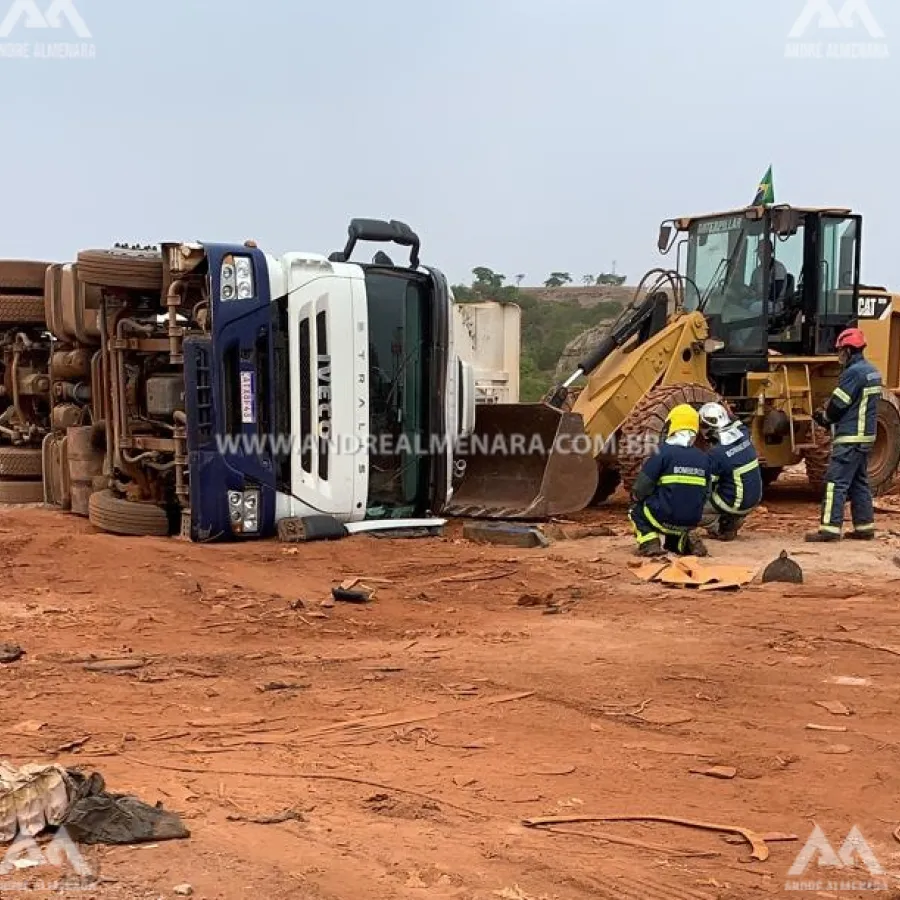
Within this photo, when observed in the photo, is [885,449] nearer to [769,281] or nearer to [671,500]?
[769,281]

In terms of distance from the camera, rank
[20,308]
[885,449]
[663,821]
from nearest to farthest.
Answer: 1. [663,821]
2. [20,308]
3. [885,449]

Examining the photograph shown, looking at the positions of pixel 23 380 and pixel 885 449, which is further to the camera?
pixel 885 449

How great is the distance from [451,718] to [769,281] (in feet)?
27.6

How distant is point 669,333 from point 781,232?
155 cm

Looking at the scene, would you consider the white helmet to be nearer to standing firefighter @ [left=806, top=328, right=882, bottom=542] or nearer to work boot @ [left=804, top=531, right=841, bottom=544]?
standing firefighter @ [left=806, top=328, right=882, bottom=542]

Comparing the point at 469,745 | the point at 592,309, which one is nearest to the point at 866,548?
the point at 469,745

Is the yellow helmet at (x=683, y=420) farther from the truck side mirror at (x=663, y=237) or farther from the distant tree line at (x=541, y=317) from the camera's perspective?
the distant tree line at (x=541, y=317)

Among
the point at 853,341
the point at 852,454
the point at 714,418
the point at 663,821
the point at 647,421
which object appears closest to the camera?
the point at 663,821

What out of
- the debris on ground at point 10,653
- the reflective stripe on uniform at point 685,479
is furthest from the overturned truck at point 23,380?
the reflective stripe on uniform at point 685,479

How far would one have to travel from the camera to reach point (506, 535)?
856 cm

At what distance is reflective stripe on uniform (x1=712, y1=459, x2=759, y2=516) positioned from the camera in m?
8.71

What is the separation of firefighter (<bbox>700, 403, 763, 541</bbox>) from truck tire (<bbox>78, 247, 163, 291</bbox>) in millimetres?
4287

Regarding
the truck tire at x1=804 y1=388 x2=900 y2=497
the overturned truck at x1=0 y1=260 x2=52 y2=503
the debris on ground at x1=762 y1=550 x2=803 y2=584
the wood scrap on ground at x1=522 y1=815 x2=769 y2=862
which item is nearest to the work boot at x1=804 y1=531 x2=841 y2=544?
the debris on ground at x1=762 y1=550 x2=803 y2=584

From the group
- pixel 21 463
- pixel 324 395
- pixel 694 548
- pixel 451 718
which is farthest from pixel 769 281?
pixel 451 718
